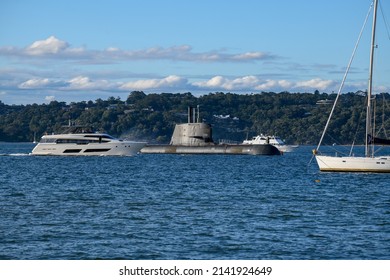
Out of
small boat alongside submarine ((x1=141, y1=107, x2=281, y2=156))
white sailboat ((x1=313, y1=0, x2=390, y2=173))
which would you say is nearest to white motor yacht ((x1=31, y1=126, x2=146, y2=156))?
small boat alongside submarine ((x1=141, y1=107, x2=281, y2=156))

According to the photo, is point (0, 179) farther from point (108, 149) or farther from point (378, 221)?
point (108, 149)

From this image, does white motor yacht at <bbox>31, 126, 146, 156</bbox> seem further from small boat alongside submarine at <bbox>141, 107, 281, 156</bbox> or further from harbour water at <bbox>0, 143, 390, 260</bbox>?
harbour water at <bbox>0, 143, 390, 260</bbox>

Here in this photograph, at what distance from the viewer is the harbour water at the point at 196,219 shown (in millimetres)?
35375

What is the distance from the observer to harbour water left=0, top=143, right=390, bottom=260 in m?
35.4

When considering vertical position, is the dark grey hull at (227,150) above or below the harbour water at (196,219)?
below

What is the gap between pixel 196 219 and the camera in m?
44.4

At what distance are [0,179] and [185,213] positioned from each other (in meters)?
34.4

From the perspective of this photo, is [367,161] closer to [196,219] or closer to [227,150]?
[196,219]

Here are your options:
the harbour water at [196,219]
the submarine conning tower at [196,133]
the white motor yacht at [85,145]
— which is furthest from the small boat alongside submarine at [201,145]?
the harbour water at [196,219]

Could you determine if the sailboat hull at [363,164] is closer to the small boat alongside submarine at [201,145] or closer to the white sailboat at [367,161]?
the white sailboat at [367,161]

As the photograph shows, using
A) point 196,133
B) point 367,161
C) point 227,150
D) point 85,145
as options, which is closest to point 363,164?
point 367,161

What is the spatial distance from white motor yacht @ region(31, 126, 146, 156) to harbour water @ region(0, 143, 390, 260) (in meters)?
62.0

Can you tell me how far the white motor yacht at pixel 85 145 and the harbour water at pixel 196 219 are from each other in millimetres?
62005

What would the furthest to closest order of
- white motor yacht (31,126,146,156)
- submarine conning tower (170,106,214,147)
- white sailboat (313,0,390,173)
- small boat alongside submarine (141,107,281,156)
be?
submarine conning tower (170,106,214,147), small boat alongside submarine (141,107,281,156), white motor yacht (31,126,146,156), white sailboat (313,0,390,173)
